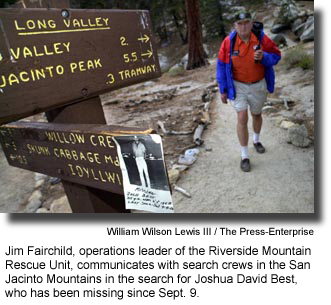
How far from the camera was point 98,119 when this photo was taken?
1.71 metres

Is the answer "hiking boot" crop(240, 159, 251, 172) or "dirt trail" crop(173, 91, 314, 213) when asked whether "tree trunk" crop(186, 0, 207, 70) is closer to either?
"dirt trail" crop(173, 91, 314, 213)

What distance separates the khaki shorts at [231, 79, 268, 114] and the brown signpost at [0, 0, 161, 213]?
6.95 feet

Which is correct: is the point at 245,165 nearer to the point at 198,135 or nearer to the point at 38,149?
the point at 198,135

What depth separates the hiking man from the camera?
3.41 meters

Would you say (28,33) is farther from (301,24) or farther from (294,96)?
(301,24)

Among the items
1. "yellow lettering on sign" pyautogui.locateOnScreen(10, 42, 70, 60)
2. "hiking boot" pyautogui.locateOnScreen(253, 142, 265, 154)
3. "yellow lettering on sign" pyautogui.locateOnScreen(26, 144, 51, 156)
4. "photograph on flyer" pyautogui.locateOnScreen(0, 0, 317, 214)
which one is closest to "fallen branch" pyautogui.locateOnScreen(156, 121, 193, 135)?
"photograph on flyer" pyautogui.locateOnScreen(0, 0, 317, 214)

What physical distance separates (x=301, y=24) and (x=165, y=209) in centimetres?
1390

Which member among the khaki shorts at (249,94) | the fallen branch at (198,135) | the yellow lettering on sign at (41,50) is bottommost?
the fallen branch at (198,135)

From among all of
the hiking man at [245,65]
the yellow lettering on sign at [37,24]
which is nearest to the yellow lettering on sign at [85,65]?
the yellow lettering on sign at [37,24]

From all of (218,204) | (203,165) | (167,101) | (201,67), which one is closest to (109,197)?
(218,204)

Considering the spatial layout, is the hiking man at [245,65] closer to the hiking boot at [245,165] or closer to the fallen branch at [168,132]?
the hiking boot at [245,165]

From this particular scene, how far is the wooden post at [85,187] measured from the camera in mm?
1591

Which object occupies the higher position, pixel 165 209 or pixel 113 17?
pixel 113 17

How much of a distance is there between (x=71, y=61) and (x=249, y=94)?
2.76 metres
